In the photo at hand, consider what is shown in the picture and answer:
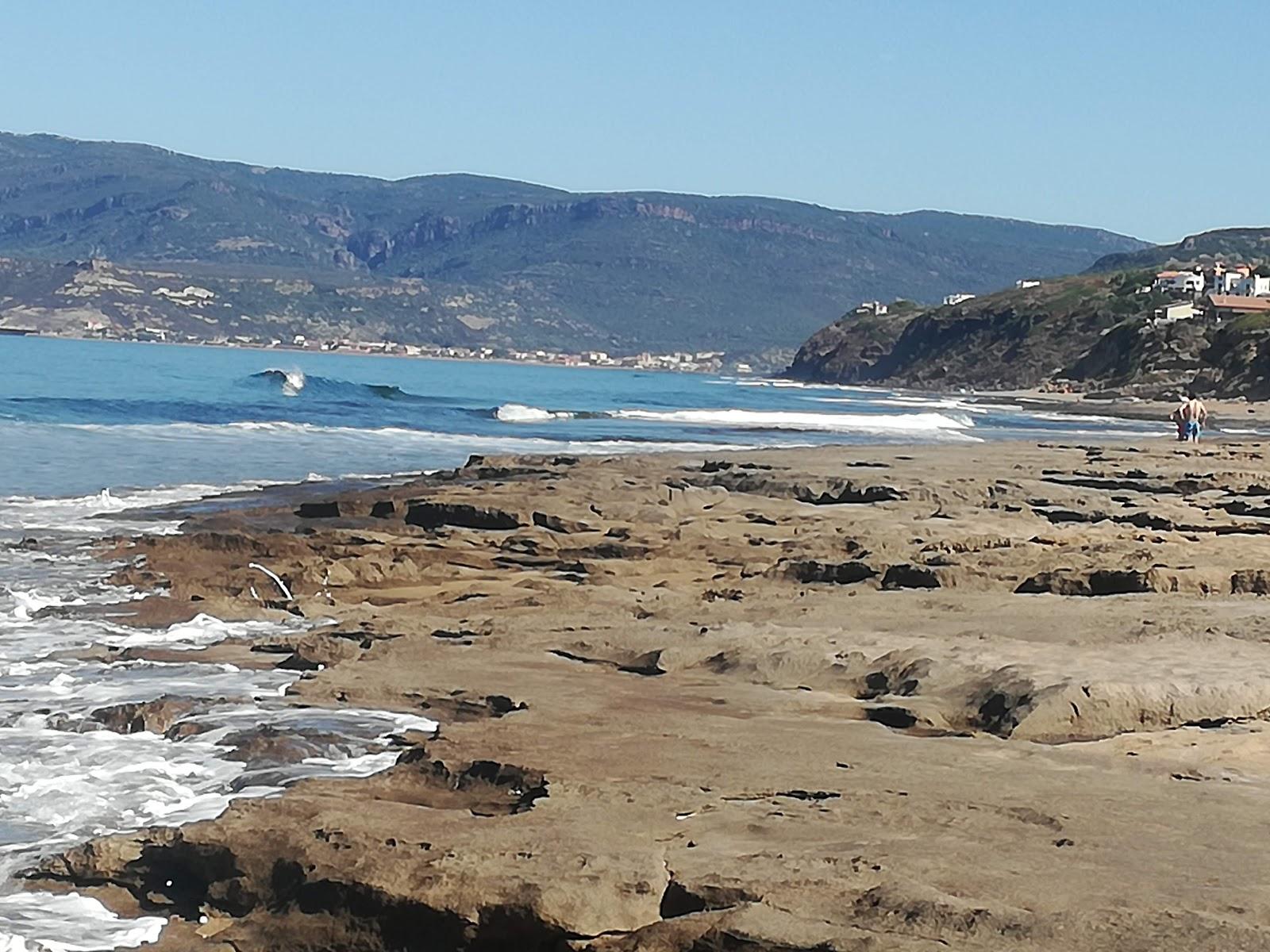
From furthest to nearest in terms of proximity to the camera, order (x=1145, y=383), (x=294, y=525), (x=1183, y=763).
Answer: (x=1145, y=383) < (x=294, y=525) < (x=1183, y=763)

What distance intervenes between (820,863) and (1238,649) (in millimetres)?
4185

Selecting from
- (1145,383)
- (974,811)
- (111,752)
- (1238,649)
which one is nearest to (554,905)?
(974,811)

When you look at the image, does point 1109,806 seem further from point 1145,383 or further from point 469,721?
point 1145,383

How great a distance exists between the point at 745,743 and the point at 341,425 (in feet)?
124

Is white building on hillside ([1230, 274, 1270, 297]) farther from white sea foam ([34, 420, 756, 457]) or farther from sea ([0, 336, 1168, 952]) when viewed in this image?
white sea foam ([34, 420, 756, 457])

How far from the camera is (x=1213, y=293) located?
440 ft

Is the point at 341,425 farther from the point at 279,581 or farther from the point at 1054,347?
the point at 1054,347

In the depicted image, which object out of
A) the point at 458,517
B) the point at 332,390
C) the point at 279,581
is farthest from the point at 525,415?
the point at 279,581

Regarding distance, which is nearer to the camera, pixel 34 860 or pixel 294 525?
pixel 34 860

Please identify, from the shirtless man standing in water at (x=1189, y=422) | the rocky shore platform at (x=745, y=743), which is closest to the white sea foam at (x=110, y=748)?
the rocky shore platform at (x=745, y=743)

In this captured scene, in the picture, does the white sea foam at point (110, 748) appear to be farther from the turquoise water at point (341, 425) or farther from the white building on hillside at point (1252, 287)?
the white building on hillside at point (1252, 287)

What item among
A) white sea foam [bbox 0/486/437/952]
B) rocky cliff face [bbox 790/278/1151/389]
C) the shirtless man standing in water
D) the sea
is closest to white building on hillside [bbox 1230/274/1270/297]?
rocky cliff face [bbox 790/278/1151/389]

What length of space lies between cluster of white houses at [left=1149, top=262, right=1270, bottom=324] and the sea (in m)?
44.8

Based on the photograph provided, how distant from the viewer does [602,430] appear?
4569cm
